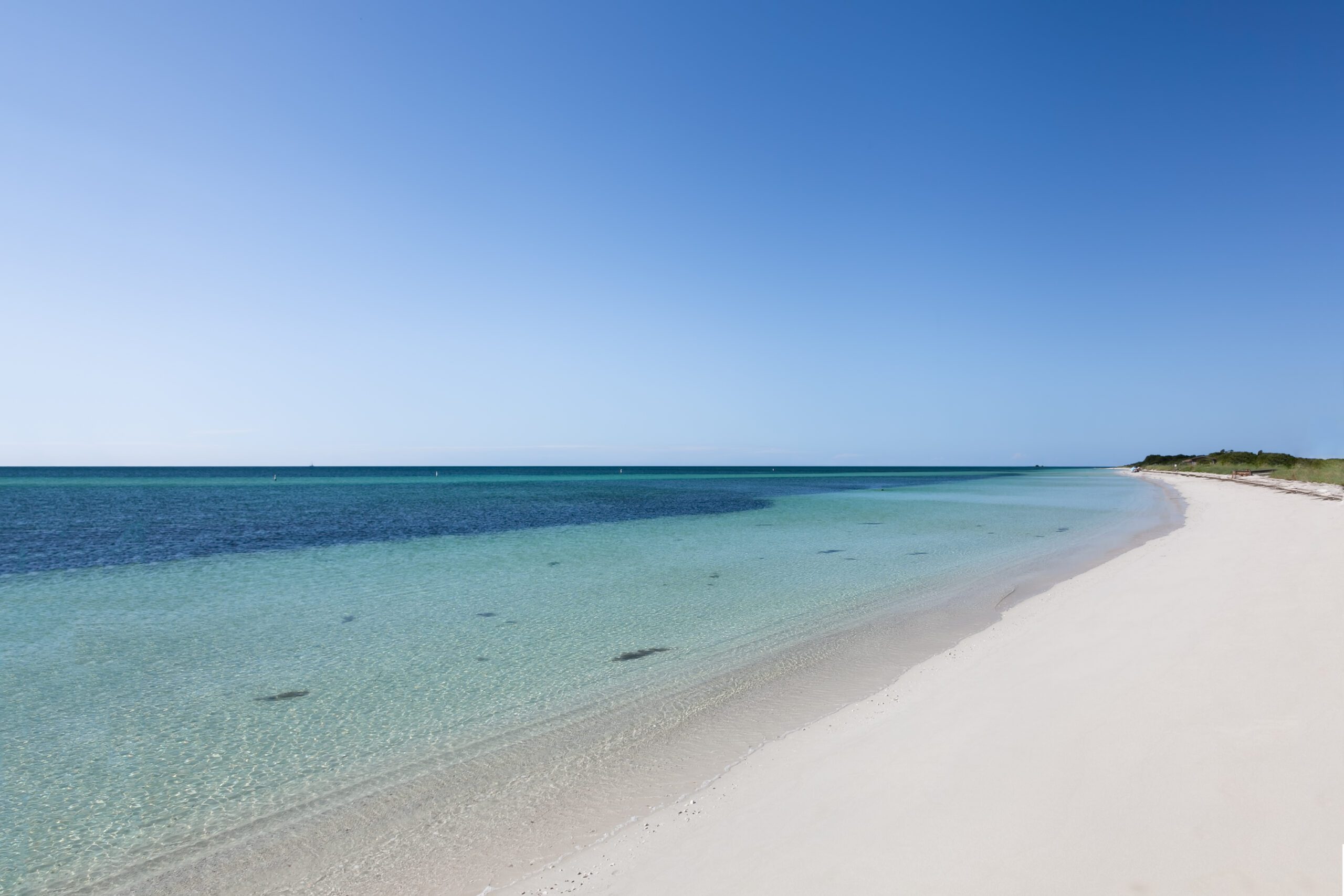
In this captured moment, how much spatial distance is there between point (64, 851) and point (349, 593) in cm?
1073

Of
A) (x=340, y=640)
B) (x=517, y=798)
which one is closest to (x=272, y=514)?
(x=340, y=640)

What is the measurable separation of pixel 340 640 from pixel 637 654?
5800 millimetres

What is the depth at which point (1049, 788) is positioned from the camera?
15.8 feet

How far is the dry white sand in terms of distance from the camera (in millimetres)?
3840

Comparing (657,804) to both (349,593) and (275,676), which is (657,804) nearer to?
(275,676)

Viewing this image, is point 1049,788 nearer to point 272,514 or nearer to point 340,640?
point 340,640

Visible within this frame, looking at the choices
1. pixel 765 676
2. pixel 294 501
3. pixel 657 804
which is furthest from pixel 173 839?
pixel 294 501

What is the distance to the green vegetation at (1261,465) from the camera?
50000mm

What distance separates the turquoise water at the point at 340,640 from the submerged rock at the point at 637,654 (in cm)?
7

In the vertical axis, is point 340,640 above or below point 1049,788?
below

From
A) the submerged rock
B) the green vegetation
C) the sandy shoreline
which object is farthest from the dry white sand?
the green vegetation

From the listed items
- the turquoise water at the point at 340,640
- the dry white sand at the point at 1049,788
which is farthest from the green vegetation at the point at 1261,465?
the dry white sand at the point at 1049,788

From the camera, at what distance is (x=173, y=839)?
534 centimetres

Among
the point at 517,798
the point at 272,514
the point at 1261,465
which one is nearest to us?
the point at 517,798
